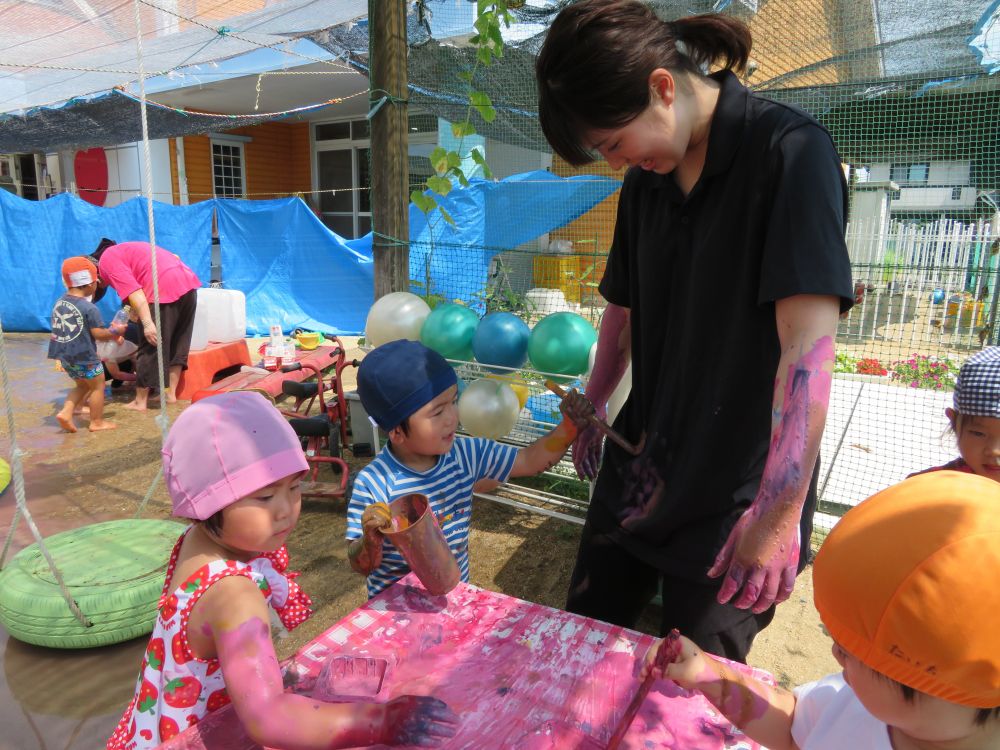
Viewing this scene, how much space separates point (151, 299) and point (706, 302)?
582cm

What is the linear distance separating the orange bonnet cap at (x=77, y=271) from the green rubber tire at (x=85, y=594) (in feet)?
11.1

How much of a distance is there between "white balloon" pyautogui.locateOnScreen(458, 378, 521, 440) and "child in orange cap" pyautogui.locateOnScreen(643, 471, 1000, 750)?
2194mm

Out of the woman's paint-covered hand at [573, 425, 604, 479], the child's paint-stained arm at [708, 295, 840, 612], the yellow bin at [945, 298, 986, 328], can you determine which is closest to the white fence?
the yellow bin at [945, 298, 986, 328]

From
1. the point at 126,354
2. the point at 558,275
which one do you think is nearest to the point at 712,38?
the point at 126,354

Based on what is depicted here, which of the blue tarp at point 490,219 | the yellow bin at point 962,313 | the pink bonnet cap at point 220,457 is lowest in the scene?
the yellow bin at point 962,313

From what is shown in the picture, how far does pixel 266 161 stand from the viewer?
13.3 m

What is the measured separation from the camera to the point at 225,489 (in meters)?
1.14

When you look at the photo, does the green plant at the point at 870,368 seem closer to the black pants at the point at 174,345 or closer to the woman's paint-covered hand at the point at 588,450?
the woman's paint-covered hand at the point at 588,450

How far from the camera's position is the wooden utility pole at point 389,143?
10.4ft

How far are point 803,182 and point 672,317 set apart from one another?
37 centimetres

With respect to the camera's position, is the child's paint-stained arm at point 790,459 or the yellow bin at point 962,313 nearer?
the child's paint-stained arm at point 790,459

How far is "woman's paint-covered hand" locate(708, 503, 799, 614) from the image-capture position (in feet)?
3.55

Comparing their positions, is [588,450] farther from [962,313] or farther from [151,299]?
[962,313]

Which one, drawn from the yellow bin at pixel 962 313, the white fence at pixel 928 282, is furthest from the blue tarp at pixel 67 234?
the yellow bin at pixel 962 313
